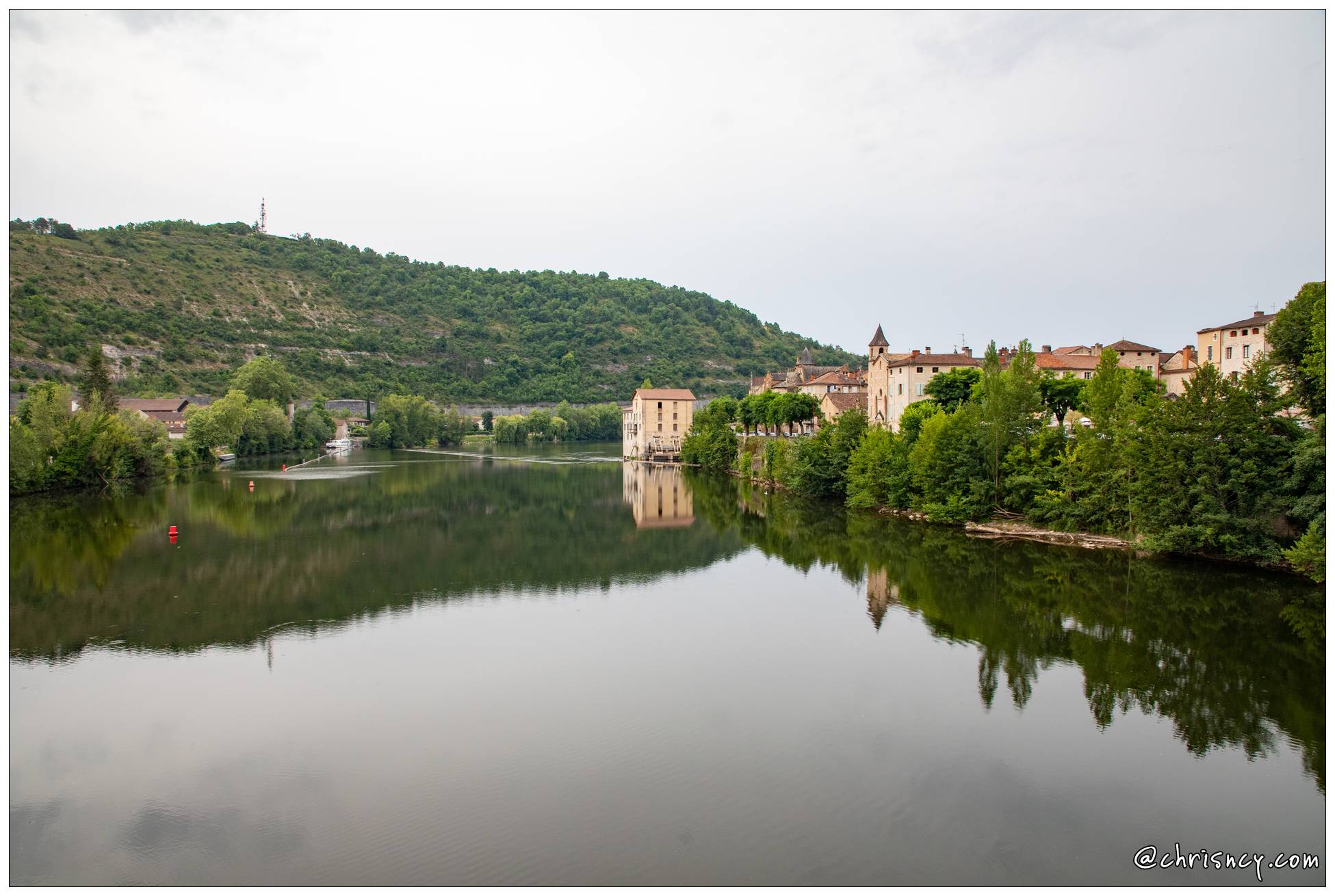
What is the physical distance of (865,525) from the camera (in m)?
27.0

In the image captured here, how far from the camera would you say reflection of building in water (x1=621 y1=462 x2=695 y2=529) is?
30375 millimetres

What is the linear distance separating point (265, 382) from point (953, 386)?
5197cm

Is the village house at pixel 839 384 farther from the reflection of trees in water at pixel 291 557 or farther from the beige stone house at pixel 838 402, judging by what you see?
the reflection of trees in water at pixel 291 557

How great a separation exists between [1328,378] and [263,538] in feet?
77.2

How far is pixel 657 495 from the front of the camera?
38.4 meters

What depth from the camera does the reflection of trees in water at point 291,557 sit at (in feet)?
48.8

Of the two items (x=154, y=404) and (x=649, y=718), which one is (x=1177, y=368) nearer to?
(x=649, y=718)

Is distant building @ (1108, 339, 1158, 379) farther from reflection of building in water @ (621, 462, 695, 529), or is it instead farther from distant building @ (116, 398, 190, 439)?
distant building @ (116, 398, 190, 439)

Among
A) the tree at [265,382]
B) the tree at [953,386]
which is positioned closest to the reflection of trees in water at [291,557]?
the tree at [953,386]

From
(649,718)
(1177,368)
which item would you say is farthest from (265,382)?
(649,718)

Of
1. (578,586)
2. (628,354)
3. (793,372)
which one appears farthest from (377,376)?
(578,586)

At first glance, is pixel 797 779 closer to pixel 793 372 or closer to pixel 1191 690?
pixel 1191 690

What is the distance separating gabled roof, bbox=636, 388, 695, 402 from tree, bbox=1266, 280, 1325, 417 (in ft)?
145

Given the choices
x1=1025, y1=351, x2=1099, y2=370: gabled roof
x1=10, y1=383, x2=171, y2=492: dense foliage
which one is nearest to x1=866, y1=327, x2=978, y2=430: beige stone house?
x1=1025, y1=351, x2=1099, y2=370: gabled roof
